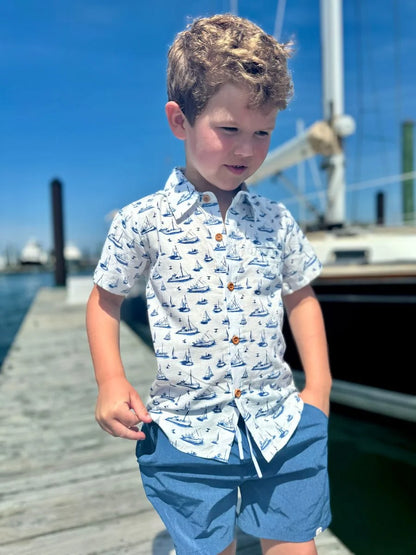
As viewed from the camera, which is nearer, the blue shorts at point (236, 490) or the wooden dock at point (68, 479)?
the blue shorts at point (236, 490)

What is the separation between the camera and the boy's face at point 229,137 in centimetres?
112

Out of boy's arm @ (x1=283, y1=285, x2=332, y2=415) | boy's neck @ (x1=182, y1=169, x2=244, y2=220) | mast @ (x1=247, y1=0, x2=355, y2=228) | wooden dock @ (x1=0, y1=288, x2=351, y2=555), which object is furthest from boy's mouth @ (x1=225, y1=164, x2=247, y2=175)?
mast @ (x1=247, y1=0, x2=355, y2=228)

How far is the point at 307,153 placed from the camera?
292 inches

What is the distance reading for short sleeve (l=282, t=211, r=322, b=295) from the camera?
1394mm

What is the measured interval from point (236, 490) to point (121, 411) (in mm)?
357

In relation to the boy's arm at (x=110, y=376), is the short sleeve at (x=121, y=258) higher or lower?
higher

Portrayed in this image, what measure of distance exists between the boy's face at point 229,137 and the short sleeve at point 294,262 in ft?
0.85

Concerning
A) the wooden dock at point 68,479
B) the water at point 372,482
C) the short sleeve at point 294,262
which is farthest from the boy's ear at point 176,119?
the water at point 372,482

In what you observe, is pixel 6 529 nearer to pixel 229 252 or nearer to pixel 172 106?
pixel 229 252

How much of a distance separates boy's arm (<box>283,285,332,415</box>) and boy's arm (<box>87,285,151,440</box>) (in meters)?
0.47

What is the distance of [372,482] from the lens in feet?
11.9

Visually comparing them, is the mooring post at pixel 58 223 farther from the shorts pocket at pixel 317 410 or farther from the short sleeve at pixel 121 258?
the shorts pocket at pixel 317 410

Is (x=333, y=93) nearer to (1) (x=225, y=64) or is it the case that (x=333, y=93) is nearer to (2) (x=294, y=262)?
(2) (x=294, y=262)

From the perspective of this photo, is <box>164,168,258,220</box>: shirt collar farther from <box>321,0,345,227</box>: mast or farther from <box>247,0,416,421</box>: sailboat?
<box>321,0,345,227</box>: mast
